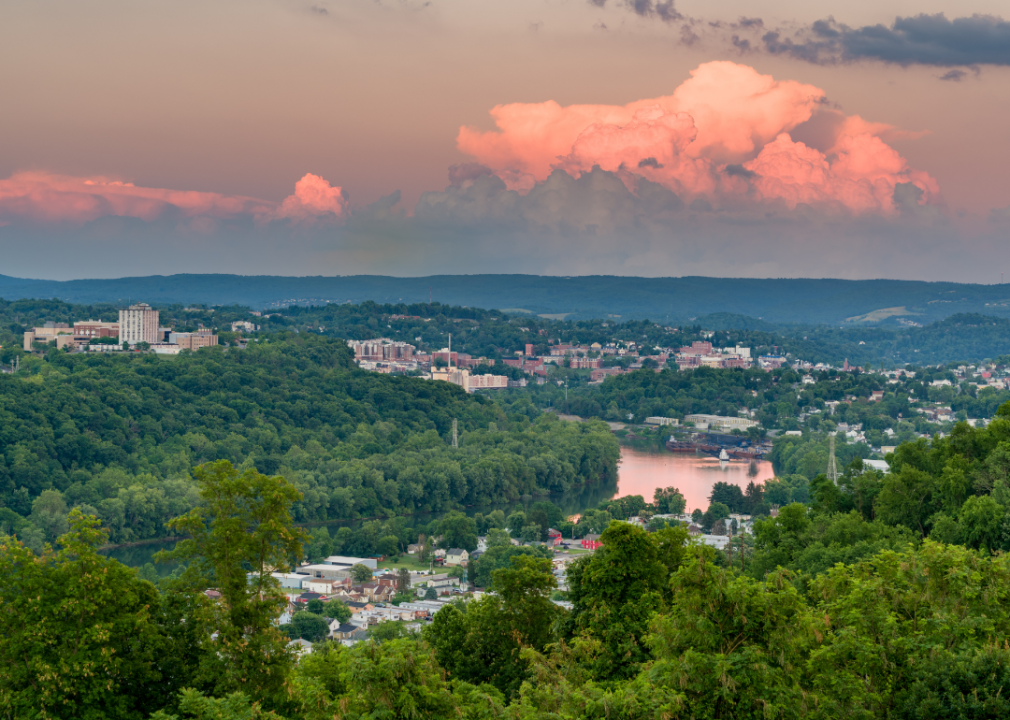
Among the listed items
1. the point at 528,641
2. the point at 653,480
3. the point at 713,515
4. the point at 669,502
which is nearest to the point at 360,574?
the point at 713,515

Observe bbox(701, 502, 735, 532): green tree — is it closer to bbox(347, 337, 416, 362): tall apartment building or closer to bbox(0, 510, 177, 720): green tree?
bbox(0, 510, 177, 720): green tree

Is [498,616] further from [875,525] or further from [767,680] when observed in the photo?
[875,525]

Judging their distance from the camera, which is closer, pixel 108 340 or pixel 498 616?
pixel 498 616

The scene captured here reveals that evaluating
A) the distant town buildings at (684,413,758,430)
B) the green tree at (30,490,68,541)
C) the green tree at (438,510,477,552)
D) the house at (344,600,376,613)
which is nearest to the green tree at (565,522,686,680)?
the house at (344,600,376,613)

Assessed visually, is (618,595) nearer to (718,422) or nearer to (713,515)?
(713,515)

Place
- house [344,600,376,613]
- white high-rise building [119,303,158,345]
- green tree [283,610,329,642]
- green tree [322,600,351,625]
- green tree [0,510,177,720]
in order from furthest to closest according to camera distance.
A: white high-rise building [119,303,158,345] < house [344,600,376,613] < green tree [322,600,351,625] < green tree [283,610,329,642] < green tree [0,510,177,720]

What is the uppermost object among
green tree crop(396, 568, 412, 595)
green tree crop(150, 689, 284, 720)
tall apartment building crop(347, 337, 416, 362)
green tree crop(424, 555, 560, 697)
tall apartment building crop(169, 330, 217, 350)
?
green tree crop(150, 689, 284, 720)

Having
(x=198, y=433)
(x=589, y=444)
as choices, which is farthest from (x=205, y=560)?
(x=589, y=444)
